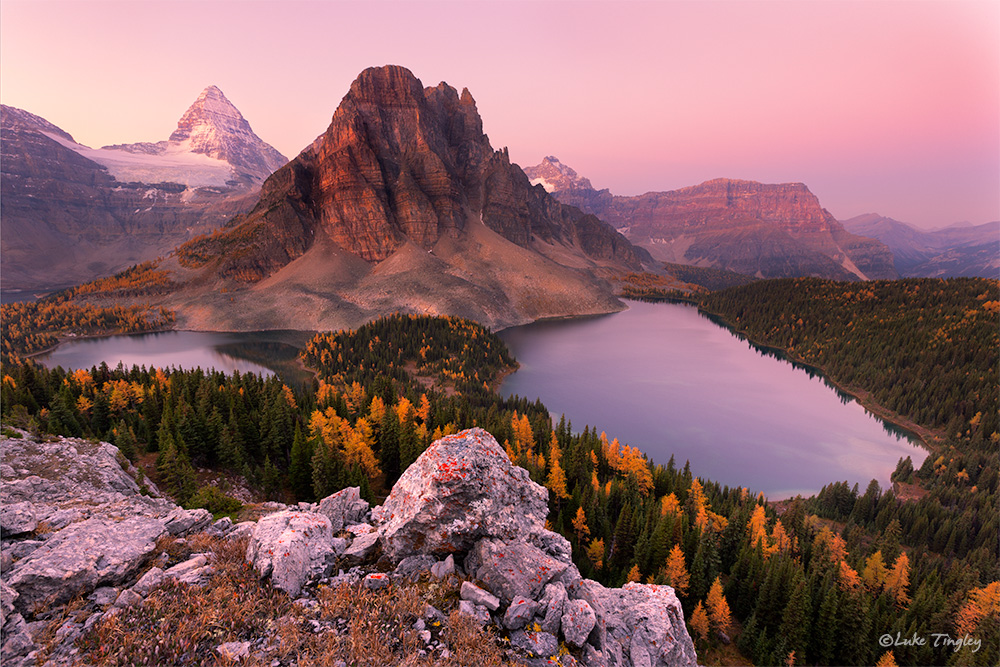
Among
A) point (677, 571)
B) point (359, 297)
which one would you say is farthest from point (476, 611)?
point (359, 297)

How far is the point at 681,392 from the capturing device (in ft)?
309

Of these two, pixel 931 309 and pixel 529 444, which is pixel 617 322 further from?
pixel 529 444

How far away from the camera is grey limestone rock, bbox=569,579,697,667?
36.3 feet

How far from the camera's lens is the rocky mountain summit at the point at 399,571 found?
927 cm

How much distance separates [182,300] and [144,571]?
8385 inches

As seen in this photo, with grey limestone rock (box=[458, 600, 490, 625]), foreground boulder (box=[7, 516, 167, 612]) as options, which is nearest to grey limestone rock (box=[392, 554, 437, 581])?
grey limestone rock (box=[458, 600, 490, 625])

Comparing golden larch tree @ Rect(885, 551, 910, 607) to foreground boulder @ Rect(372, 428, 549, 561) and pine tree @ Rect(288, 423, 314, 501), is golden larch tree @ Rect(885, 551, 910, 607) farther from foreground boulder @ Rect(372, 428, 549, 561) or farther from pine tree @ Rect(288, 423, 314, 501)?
pine tree @ Rect(288, 423, 314, 501)

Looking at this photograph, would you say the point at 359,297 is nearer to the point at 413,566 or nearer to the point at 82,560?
the point at 82,560

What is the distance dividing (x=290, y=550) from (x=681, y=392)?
317 feet

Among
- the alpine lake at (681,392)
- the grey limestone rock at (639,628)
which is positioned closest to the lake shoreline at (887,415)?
the alpine lake at (681,392)

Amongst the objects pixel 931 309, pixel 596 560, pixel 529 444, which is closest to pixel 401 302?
pixel 529 444

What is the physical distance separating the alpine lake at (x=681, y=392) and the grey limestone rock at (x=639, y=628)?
5625cm

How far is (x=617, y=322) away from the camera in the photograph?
7156 inches

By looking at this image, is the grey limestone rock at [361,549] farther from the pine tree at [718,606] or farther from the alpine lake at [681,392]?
the alpine lake at [681,392]
